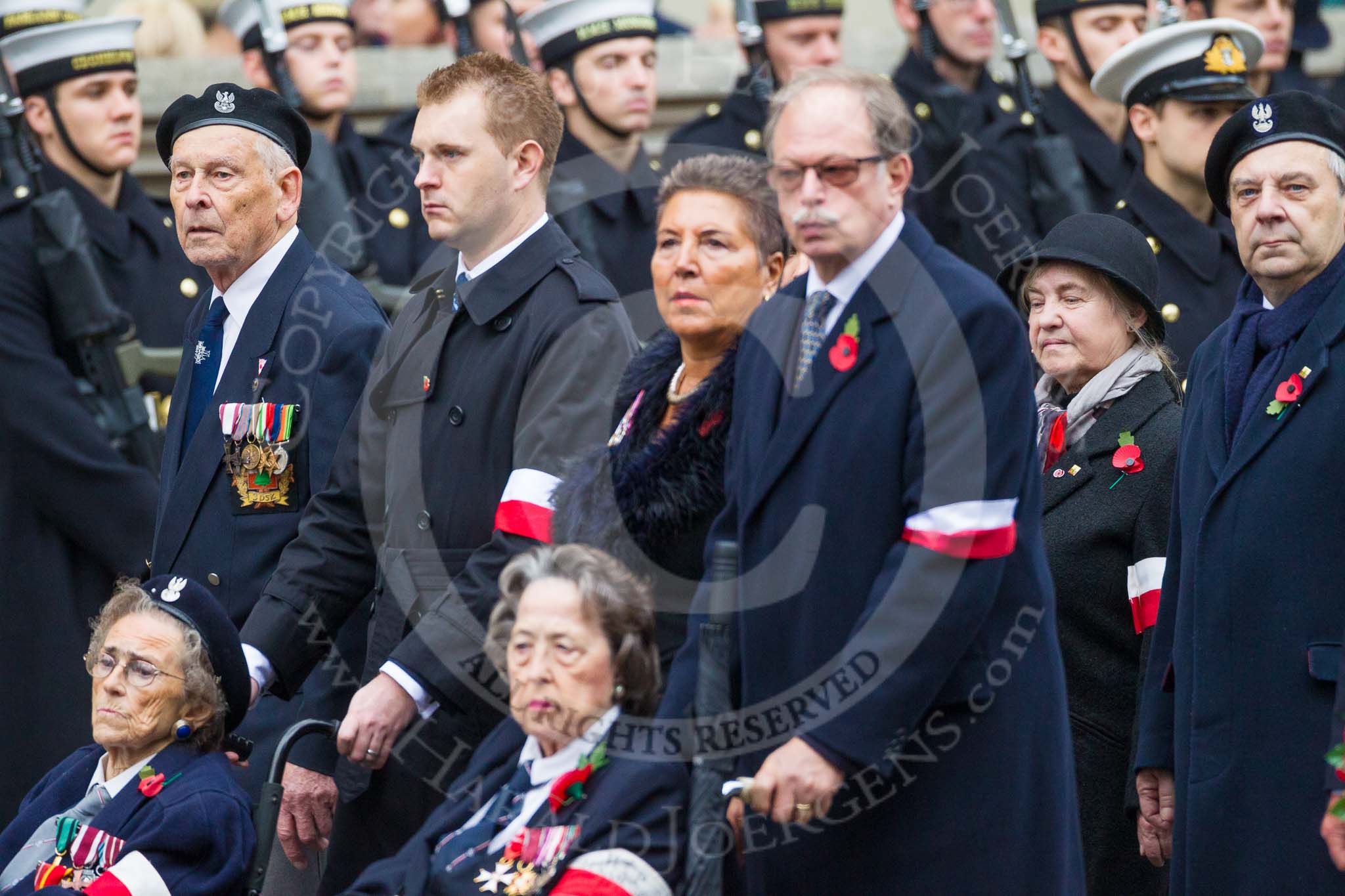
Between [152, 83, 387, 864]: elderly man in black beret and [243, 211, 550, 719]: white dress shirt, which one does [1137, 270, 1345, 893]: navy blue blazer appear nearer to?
[243, 211, 550, 719]: white dress shirt

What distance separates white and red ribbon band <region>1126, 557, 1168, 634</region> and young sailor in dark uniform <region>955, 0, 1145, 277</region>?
267cm

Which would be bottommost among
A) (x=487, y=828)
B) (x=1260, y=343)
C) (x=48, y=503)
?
(x=487, y=828)

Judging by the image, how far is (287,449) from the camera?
17.1ft

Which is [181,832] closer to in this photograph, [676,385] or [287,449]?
[287,449]

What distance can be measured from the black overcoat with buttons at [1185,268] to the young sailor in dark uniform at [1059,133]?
1039 millimetres

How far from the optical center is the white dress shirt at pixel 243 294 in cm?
538

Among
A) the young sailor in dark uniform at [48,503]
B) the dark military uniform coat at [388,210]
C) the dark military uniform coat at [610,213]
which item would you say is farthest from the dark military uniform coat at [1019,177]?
the young sailor in dark uniform at [48,503]

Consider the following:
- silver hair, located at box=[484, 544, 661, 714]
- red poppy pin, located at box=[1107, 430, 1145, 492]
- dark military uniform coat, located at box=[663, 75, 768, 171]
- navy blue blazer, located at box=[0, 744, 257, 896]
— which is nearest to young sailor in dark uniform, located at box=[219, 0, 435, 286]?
dark military uniform coat, located at box=[663, 75, 768, 171]

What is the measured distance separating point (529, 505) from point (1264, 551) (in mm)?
1497

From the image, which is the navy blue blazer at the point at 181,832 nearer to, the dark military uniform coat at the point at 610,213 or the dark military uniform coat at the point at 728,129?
the dark military uniform coat at the point at 610,213

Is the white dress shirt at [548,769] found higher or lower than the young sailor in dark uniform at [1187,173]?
lower

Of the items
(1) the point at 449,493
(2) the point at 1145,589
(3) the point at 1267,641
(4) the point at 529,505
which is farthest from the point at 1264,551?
(1) the point at 449,493

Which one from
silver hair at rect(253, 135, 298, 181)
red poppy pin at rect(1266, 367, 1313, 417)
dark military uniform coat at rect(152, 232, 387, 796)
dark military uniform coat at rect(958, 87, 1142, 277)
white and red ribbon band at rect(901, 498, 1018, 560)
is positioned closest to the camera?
white and red ribbon band at rect(901, 498, 1018, 560)

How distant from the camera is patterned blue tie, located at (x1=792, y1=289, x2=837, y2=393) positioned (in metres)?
3.94
